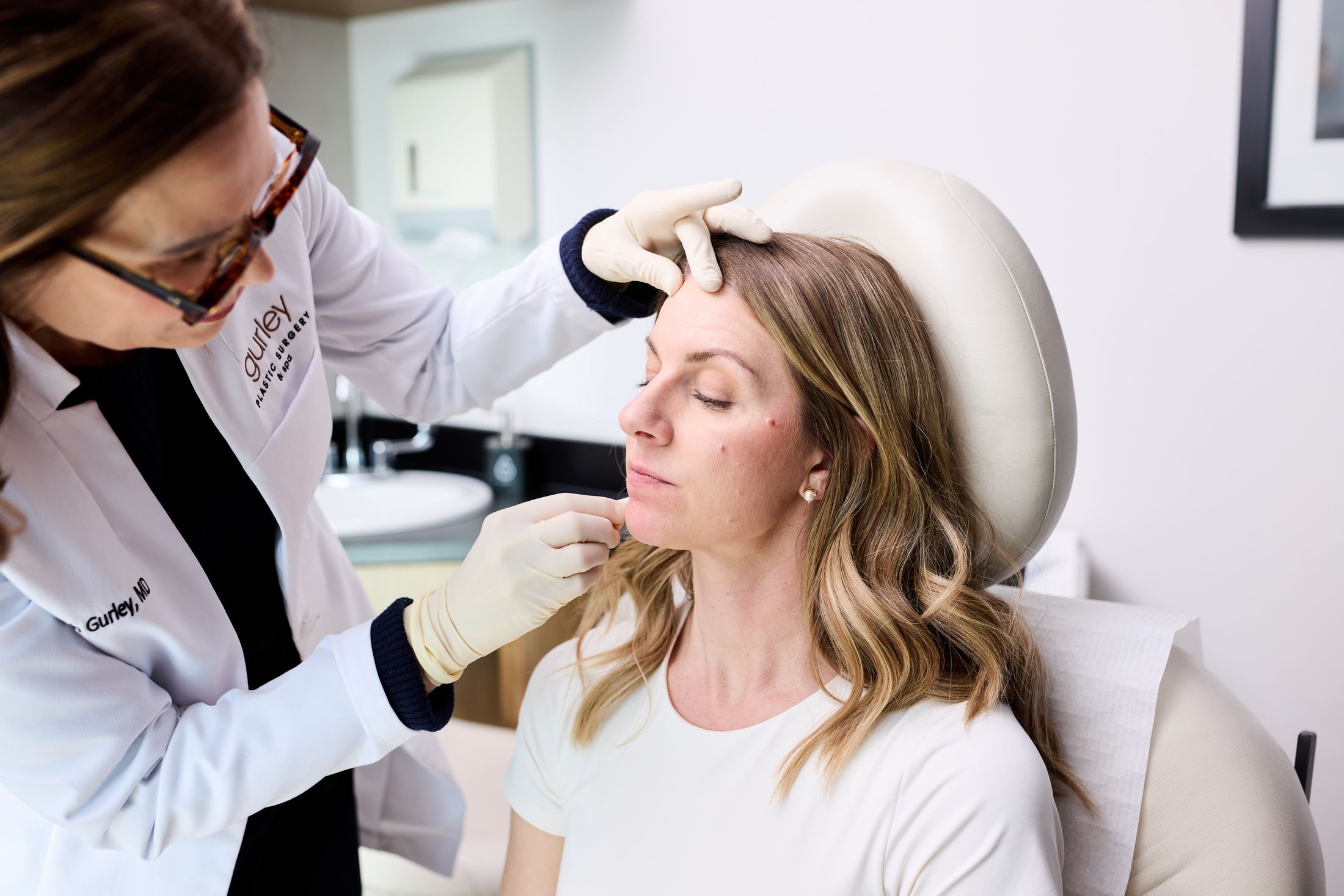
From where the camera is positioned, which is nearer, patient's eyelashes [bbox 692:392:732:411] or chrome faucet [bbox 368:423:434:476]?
patient's eyelashes [bbox 692:392:732:411]

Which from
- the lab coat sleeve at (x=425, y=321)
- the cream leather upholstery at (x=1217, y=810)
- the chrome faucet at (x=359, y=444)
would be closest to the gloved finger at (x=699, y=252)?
the lab coat sleeve at (x=425, y=321)

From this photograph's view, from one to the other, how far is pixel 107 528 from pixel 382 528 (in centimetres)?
126

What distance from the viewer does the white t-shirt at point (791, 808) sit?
0.99 metres

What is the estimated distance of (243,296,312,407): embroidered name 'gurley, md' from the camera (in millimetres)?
1183

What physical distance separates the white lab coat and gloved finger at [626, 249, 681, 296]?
0.14 meters

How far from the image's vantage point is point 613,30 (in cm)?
244

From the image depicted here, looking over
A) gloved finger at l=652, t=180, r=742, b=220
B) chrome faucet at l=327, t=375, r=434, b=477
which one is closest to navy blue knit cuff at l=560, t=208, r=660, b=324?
gloved finger at l=652, t=180, r=742, b=220

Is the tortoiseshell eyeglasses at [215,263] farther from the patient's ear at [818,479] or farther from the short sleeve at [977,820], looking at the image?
the short sleeve at [977,820]

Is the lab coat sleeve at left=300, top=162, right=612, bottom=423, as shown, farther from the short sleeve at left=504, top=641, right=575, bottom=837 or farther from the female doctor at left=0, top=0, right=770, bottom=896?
the short sleeve at left=504, top=641, right=575, bottom=837

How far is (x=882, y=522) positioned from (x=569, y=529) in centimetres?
35

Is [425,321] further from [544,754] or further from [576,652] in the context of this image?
[544,754]

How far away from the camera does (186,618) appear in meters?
1.10

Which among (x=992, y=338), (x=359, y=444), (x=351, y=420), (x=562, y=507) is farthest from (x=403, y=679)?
(x=359, y=444)

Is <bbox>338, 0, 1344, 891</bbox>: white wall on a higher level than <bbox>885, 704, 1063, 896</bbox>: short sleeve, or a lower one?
higher
